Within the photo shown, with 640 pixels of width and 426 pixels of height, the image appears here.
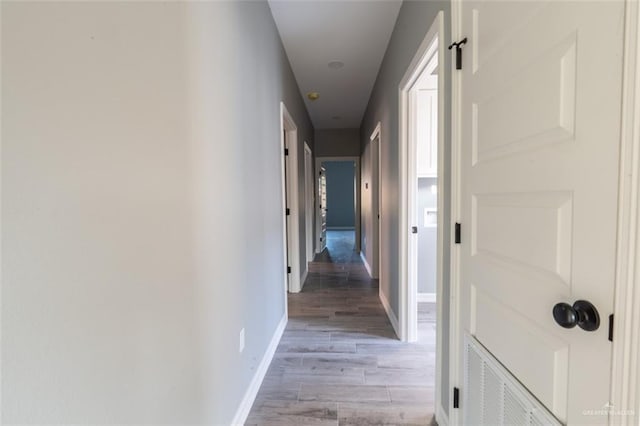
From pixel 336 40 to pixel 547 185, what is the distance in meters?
2.55

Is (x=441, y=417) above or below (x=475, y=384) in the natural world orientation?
below

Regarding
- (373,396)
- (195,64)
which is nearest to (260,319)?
(373,396)

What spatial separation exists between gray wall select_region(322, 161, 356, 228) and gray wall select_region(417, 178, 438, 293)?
25.7 feet

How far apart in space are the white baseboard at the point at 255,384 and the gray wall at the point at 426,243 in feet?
6.00

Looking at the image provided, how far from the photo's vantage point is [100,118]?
27.7 inches

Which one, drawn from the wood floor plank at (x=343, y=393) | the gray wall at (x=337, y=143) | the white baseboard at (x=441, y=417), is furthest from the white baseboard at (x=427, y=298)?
the gray wall at (x=337, y=143)

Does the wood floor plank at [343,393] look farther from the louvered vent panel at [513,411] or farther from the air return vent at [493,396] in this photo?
the louvered vent panel at [513,411]

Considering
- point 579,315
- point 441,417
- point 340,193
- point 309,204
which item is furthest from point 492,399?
point 340,193

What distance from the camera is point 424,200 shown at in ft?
10.8

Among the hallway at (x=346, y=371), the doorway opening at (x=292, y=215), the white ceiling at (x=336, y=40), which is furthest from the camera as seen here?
the doorway opening at (x=292, y=215)

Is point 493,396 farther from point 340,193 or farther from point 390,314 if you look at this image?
point 340,193

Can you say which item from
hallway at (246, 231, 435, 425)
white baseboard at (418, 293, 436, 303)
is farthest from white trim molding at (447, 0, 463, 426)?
white baseboard at (418, 293, 436, 303)

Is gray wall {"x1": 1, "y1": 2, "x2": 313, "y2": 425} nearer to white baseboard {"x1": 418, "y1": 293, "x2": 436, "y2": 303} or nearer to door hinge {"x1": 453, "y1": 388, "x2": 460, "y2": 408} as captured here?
door hinge {"x1": 453, "y1": 388, "x2": 460, "y2": 408}

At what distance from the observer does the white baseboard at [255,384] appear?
1533 mm
